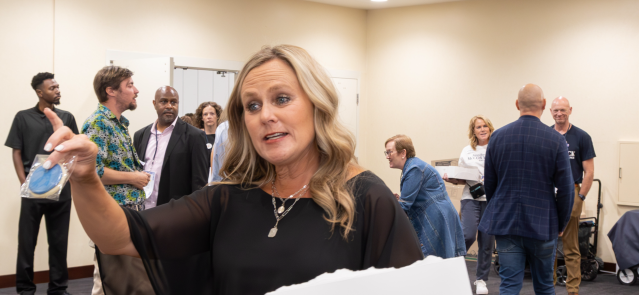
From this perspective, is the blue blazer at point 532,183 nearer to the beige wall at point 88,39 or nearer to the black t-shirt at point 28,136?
the beige wall at point 88,39

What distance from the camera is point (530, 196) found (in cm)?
345

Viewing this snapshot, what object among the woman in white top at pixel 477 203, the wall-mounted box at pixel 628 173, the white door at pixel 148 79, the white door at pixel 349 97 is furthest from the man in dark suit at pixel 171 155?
the wall-mounted box at pixel 628 173

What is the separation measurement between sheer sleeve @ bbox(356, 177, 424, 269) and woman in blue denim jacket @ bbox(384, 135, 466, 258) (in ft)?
7.61

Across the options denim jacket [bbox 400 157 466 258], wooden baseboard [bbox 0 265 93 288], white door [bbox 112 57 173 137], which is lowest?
wooden baseboard [bbox 0 265 93 288]

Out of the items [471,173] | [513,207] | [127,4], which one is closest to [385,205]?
[513,207]

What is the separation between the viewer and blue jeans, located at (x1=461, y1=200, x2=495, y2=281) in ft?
16.5

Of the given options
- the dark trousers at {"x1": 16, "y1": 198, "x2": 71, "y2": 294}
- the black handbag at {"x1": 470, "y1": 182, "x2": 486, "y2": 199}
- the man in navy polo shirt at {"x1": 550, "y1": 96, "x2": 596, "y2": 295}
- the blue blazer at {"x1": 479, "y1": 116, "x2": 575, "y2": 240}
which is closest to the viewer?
the blue blazer at {"x1": 479, "y1": 116, "x2": 575, "y2": 240}

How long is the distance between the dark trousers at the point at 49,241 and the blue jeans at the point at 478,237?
359cm

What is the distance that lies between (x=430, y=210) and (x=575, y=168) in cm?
222

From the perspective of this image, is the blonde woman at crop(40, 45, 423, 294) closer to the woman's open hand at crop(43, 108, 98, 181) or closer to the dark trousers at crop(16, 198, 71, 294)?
the woman's open hand at crop(43, 108, 98, 181)

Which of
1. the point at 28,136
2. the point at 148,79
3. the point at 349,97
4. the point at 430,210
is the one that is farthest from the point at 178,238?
the point at 349,97

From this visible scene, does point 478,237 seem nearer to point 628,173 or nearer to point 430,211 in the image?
point 430,211

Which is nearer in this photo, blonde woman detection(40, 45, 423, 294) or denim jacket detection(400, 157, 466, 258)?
blonde woman detection(40, 45, 423, 294)

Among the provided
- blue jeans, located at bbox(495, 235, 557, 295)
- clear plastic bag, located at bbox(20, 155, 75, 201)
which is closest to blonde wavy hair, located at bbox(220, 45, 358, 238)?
clear plastic bag, located at bbox(20, 155, 75, 201)
